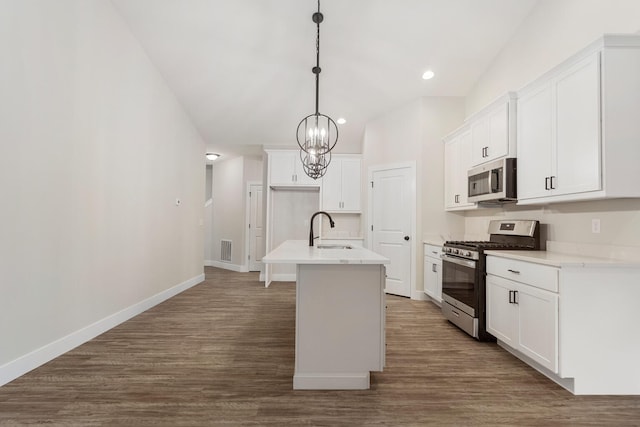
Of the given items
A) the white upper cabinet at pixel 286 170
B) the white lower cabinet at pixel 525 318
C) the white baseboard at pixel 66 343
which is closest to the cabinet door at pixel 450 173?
the white lower cabinet at pixel 525 318

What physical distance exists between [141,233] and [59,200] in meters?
1.38

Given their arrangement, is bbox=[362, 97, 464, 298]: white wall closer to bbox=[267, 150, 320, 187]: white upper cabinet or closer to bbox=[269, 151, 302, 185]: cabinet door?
bbox=[267, 150, 320, 187]: white upper cabinet

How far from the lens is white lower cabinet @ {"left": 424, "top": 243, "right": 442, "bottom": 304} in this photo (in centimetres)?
431

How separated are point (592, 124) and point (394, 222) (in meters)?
3.10

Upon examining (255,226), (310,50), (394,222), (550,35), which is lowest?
(255,226)

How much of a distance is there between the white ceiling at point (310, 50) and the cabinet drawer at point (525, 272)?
2.71 meters

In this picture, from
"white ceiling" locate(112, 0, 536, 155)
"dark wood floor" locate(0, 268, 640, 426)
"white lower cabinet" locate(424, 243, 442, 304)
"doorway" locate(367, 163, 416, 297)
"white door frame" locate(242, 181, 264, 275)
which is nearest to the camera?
"dark wood floor" locate(0, 268, 640, 426)

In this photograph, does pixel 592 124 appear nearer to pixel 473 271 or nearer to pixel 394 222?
pixel 473 271

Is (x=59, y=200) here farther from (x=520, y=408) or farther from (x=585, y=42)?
(x=585, y=42)

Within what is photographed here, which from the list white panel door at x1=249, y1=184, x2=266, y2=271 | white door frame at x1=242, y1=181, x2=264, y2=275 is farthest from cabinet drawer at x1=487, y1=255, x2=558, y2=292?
white door frame at x1=242, y1=181, x2=264, y2=275

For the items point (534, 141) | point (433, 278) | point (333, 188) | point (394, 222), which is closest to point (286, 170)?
point (333, 188)

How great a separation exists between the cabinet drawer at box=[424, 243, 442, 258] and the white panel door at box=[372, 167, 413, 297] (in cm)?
31

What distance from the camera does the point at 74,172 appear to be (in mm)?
2906

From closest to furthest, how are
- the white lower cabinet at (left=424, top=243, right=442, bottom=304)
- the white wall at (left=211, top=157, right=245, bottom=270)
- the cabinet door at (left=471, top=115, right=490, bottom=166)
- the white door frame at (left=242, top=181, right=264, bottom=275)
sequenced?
the cabinet door at (left=471, top=115, right=490, bottom=166) → the white lower cabinet at (left=424, top=243, right=442, bottom=304) → the white door frame at (left=242, top=181, right=264, bottom=275) → the white wall at (left=211, top=157, right=245, bottom=270)
